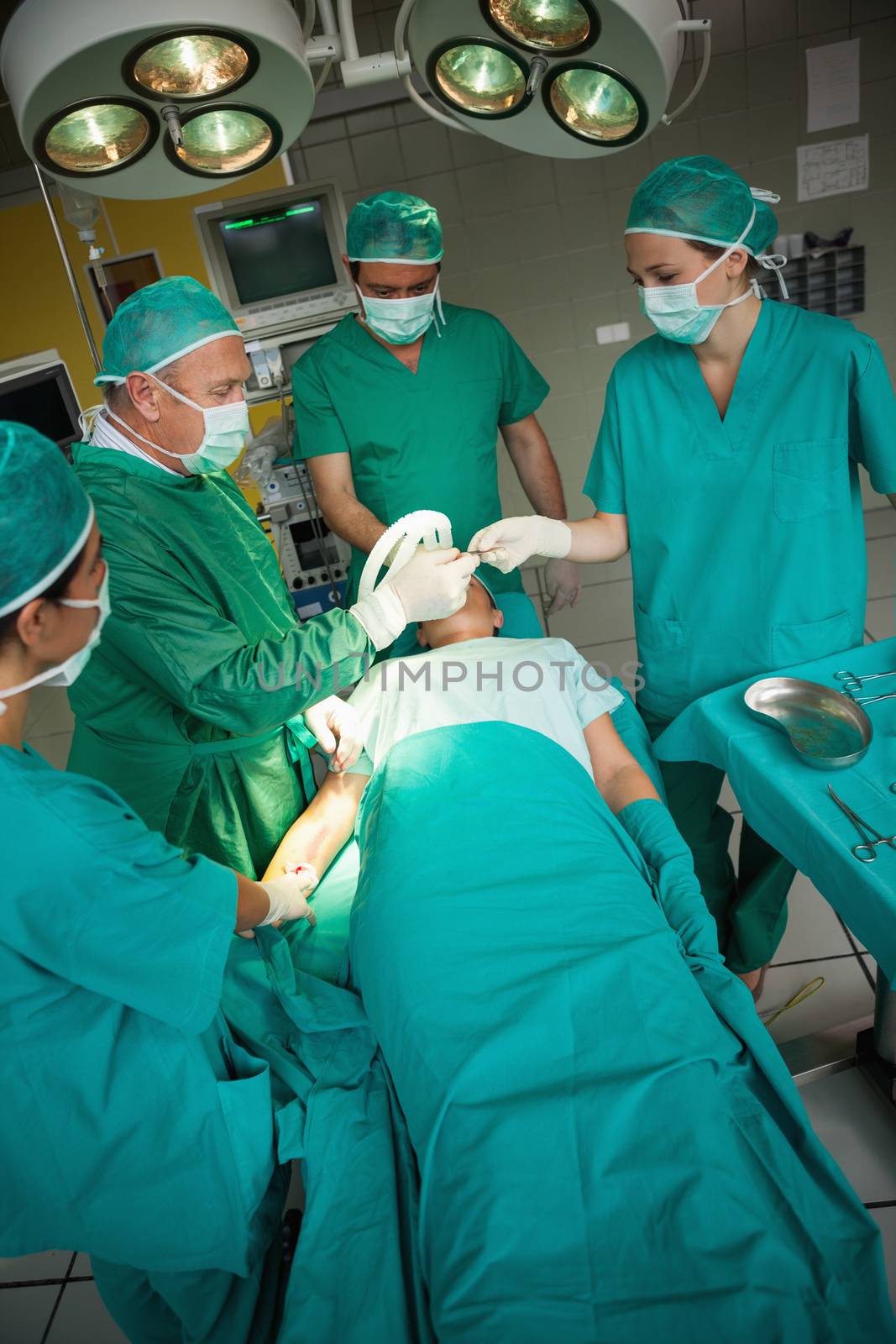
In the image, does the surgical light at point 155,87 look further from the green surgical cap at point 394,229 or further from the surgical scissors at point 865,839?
the surgical scissors at point 865,839

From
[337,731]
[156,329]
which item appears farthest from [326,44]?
[337,731]

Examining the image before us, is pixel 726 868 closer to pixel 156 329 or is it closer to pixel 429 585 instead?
pixel 429 585

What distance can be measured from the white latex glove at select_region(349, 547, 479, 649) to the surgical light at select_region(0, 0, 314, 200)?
0.73 metres

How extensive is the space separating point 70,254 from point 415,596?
3.53m

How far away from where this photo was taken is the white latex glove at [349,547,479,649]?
167cm

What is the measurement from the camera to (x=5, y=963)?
1.01m

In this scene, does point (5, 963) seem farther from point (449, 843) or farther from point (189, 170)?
point (189, 170)

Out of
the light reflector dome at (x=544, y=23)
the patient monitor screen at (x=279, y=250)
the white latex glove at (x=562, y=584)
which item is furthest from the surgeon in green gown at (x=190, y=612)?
the patient monitor screen at (x=279, y=250)

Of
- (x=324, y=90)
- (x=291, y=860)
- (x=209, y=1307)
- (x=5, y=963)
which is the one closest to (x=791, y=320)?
(x=291, y=860)

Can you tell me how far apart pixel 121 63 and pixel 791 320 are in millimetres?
1194

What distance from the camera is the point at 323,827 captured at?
1.82m

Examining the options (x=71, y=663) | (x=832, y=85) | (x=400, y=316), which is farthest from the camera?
(x=832, y=85)

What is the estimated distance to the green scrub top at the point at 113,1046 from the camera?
39.1 inches

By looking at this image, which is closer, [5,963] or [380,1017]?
[5,963]
